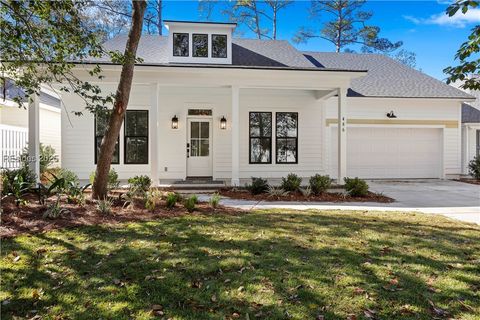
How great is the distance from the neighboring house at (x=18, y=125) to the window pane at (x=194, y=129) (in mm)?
5042

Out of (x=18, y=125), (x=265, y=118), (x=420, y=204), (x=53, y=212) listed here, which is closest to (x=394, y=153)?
(x=265, y=118)

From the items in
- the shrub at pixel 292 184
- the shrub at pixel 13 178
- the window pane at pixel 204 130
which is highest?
the window pane at pixel 204 130

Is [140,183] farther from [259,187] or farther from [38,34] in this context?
[38,34]

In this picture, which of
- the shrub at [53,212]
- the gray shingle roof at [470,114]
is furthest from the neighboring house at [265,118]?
the shrub at [53,212]

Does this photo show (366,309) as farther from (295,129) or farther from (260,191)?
(295,129)

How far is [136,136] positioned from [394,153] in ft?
33.7

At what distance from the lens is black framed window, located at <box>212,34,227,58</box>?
1257 centimetres

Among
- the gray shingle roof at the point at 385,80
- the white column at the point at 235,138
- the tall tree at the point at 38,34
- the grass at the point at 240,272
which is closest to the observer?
the grass at the point at 240,272

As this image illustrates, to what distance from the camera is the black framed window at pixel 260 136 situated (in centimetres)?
1333

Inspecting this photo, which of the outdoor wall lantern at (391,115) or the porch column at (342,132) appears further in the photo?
the outdoor wall lantern at (391,115)

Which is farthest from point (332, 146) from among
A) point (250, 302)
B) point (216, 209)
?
point (250, 302)

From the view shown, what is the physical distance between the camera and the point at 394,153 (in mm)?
14570

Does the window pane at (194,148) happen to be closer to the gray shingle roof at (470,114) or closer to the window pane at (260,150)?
the window pane at (260,150)

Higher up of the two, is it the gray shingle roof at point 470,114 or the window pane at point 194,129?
the gray shingle roof at point 470,114
